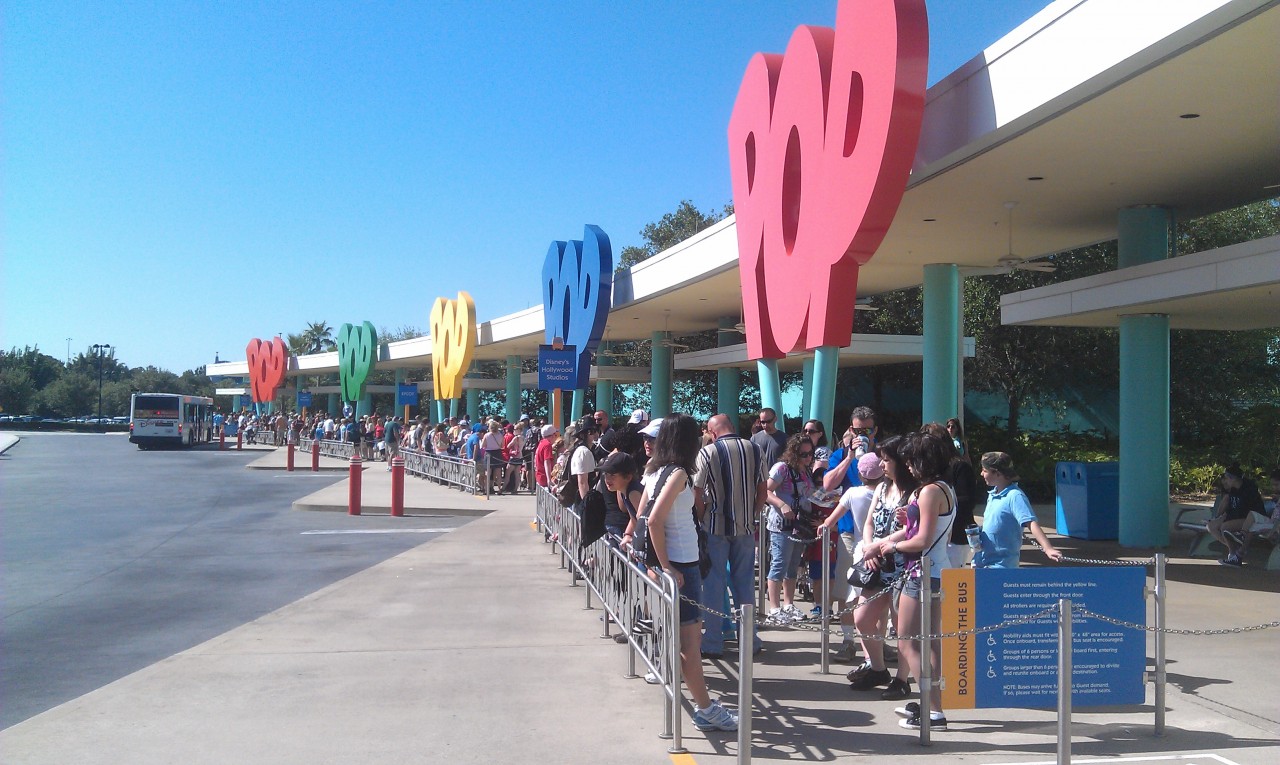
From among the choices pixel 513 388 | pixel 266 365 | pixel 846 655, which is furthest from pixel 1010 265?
pixel 266 365

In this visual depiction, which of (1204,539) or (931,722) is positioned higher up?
(1204,539)

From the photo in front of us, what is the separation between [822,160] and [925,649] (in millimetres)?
6565

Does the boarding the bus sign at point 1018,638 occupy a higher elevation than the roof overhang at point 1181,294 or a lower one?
lower

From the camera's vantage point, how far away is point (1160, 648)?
574 centimetres

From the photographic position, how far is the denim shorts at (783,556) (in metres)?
8.54

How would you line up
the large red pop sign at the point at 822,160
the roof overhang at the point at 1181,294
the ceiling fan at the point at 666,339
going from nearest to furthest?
1. the large red pop sign at the point at 822,160
2. the roof overhang at the point at 1181,294
3. the ceiling fan at the point at 666,339

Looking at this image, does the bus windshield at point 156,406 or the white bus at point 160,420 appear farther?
the bus windshield at point 156,406

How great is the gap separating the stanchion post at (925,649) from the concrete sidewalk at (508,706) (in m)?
0.15

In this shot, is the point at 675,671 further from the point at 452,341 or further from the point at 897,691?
the point at 452,341

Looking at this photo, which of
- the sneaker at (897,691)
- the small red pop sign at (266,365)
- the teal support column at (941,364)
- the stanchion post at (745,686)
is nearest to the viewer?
the stanchion post at (745,686)

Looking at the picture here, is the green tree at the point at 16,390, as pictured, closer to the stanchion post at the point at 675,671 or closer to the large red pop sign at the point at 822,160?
the large red pop sign at the point at 822,160

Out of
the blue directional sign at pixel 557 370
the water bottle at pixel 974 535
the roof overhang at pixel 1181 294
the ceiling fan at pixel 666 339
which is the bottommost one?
the water bottle at pixel 974 535

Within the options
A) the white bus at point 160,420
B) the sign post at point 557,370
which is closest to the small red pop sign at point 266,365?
the white bus at point 160,420

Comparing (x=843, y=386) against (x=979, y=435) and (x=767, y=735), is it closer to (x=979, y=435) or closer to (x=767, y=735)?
(x=979, y=435)
